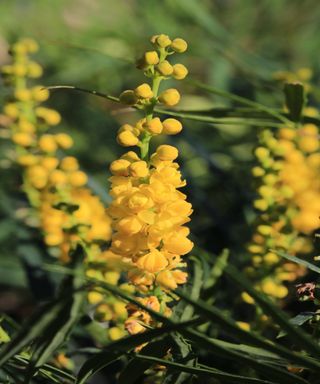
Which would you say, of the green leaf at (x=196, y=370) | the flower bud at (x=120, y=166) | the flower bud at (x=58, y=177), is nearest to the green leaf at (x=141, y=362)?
the green leaf at (x=196, y=370)

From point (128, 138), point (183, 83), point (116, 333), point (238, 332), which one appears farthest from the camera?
point (183, 83)

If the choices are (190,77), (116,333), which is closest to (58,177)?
(116,333)

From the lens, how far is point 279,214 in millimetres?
705

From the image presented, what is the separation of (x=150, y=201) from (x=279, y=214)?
0.23 metres

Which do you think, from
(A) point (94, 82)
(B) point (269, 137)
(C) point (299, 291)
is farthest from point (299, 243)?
(A) point (94, 82)

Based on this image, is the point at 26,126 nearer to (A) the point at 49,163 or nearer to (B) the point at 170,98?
(A) the point at 49,163

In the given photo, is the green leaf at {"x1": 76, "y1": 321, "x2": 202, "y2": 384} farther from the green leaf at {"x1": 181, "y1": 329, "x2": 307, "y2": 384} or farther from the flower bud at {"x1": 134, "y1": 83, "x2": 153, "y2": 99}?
the flower bud at {"x1": 134, "y1": 83, "x2": 153, "y2": 99}

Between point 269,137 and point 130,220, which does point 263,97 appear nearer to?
point 269,137

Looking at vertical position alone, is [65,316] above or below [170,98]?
below

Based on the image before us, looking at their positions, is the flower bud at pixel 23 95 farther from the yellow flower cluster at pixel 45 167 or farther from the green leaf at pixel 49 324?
the green leaf at pixel 49 324

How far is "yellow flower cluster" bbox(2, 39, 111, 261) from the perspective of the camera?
688mm

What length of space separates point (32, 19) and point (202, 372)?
1.35 m

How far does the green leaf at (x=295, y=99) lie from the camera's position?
26.7 inches

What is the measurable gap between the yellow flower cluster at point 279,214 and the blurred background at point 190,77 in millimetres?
130
